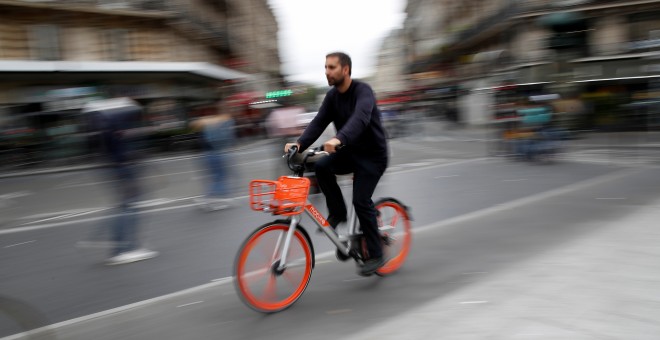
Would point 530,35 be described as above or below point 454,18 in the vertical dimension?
below

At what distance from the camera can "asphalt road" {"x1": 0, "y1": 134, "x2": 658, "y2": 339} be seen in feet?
12.6

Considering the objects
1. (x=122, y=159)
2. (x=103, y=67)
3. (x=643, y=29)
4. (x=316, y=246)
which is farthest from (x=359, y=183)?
(x=643, y=29)

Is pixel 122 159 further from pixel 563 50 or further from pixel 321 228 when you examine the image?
pixel 563 50

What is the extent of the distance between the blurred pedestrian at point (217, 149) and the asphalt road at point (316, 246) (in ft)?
1.09

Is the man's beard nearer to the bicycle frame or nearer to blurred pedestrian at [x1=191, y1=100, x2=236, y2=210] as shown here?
the bicycle frame

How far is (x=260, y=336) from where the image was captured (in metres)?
3.54

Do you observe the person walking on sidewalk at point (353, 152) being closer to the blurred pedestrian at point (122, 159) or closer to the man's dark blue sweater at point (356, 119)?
the man's dark blue sweater at point (356, 119)

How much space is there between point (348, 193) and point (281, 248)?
5169 mm

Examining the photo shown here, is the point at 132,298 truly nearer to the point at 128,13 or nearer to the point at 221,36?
the point at 128,13

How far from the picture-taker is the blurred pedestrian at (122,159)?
219 inches

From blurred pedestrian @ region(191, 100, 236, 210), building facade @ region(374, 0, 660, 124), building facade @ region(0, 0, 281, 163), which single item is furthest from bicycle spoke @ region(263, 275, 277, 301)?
building facade @ region(0, 0, 281, 163)

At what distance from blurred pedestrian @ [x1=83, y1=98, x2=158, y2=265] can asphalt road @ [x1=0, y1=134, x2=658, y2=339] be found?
0.28m

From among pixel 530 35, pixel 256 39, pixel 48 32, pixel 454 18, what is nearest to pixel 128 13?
pixel 48 32

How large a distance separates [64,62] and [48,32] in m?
2.01
